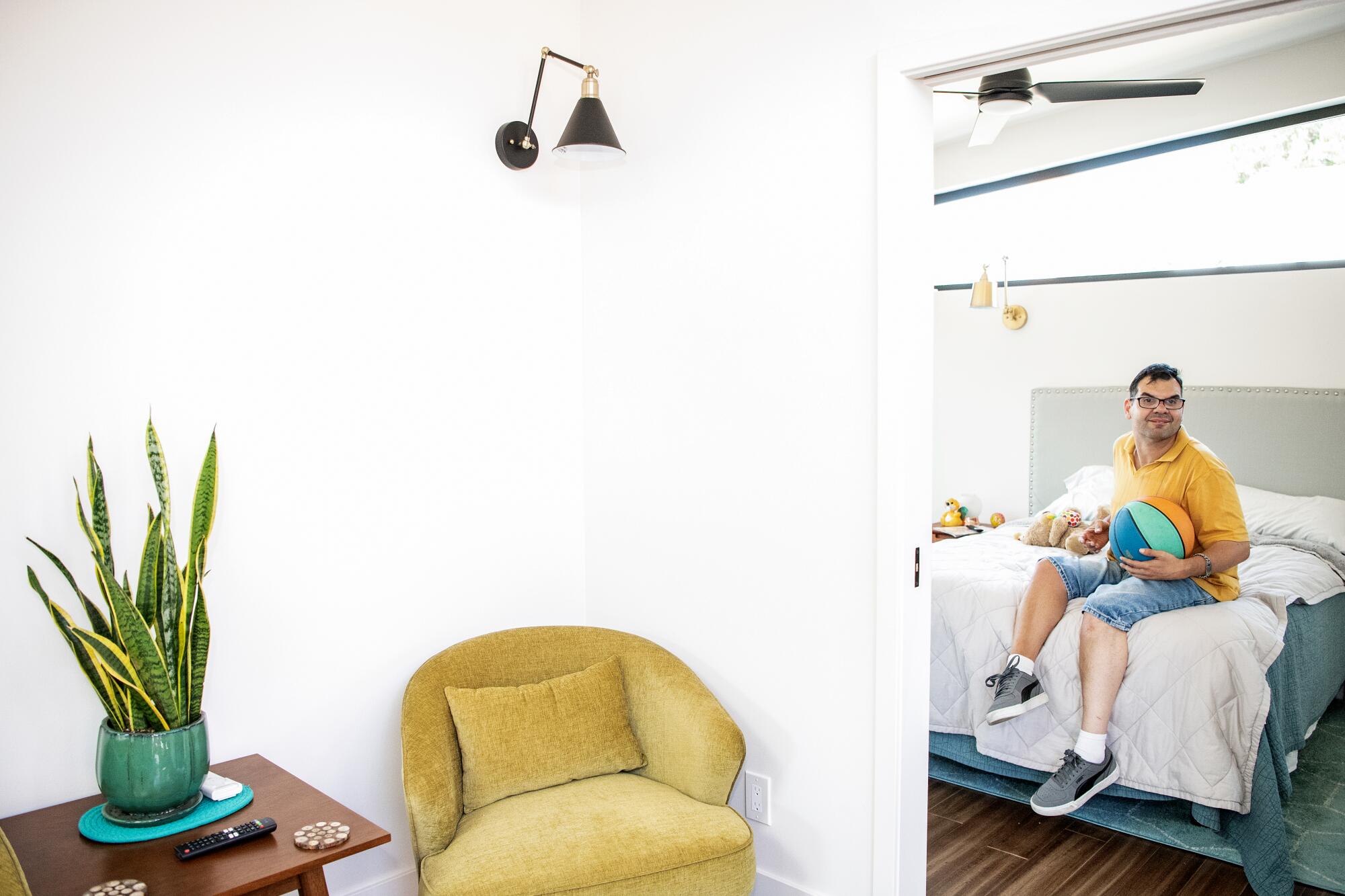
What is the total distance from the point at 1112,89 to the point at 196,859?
3.12 metres

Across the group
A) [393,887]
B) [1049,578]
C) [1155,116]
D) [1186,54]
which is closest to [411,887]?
[393,887]

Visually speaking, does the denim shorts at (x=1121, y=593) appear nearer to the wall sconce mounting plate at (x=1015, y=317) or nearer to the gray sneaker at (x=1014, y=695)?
the gray sneaker at (x=1014, y=695)

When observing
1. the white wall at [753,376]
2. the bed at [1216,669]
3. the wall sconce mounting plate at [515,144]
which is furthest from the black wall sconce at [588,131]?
the bed at [1216,669]

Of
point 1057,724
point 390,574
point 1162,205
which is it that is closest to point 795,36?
point 390,574

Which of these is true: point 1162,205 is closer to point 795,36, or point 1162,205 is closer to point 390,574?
point 795,36

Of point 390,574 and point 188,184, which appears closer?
point 188,184

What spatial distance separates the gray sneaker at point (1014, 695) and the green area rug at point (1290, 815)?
35cm

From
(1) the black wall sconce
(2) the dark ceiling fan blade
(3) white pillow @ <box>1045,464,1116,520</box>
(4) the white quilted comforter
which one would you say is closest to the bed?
(4) the white quilted comforter

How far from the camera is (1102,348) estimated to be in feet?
15.2

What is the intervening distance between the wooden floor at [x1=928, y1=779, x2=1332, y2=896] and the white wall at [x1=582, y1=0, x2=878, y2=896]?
0.56 m

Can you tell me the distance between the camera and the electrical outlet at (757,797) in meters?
2.30

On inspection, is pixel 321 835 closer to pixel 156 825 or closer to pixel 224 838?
pixel 224 838

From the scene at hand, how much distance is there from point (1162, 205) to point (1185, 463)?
189 cm

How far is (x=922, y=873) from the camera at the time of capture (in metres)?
2.18
